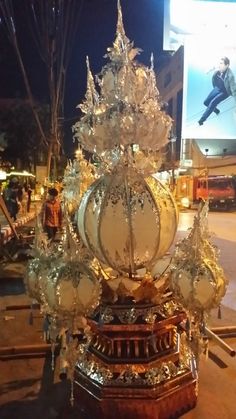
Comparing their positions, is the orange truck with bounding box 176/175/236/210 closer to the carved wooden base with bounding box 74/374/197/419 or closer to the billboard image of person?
the billboard image of person

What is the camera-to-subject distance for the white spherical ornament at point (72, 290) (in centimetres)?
271

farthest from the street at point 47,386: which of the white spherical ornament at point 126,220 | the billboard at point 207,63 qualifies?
the billboard at point 207,63

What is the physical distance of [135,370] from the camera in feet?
9.82

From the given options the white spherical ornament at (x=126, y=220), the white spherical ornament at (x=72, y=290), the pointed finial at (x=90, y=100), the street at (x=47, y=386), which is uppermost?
the pointed finial at (x=90, y=100)

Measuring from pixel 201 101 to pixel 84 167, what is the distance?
2151 cm

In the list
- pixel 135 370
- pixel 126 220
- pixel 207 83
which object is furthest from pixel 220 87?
pixel 135 370

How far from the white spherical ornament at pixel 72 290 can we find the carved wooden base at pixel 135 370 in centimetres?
33

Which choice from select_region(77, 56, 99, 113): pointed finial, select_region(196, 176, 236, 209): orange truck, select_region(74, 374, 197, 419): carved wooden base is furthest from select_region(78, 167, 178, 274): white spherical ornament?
select_region(196, 176, 236, 209): orange truck

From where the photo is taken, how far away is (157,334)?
3.07 metres

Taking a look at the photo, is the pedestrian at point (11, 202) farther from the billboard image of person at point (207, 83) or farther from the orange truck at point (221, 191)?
the orange truck at point (221, 191)

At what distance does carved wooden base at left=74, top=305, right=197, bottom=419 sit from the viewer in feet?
9.68

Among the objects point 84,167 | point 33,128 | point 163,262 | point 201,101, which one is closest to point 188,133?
point 201,101

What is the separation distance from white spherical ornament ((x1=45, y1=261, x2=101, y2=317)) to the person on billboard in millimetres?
24834

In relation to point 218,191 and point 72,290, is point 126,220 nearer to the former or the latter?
point 72,290
